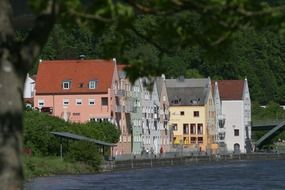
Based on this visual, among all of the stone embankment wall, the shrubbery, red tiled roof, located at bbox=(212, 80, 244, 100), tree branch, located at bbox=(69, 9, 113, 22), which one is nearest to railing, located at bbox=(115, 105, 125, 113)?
the stone embankment wall

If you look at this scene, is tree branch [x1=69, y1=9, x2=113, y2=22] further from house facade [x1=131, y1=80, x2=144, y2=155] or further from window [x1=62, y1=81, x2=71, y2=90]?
house facade [x1=131, y1=80, x2=144, y2=155]

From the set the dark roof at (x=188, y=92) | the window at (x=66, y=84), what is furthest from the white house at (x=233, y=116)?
the window at (x=66, y=84)

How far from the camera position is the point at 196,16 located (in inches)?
265

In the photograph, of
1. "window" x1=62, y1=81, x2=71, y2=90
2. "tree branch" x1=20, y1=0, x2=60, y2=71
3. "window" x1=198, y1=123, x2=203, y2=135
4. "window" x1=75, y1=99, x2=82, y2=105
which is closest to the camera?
"tree branch" x1=20, y1=0, x2=60, y2=71

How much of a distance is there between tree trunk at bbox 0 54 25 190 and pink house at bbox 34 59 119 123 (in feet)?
276

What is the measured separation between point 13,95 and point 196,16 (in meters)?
1.32

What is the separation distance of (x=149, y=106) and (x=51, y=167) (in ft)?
152

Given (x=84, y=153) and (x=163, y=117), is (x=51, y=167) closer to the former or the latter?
(x=84, y=153)

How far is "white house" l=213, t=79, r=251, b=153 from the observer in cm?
12744

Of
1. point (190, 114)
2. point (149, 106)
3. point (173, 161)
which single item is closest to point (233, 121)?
point (190, 114)

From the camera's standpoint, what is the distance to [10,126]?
671 centimetres

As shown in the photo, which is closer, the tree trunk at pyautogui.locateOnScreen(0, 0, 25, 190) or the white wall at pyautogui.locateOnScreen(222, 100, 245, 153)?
the tree trunk at pyautogui.locateOnScreen(0, 0, 25, 190)

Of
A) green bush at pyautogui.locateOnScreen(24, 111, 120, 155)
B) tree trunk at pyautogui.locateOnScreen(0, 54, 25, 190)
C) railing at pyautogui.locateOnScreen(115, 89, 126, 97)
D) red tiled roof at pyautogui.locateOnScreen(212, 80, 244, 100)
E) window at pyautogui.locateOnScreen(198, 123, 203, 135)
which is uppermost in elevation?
red tiled roof at pyautogui.locateOnScreen(212, 80, 244, 100)

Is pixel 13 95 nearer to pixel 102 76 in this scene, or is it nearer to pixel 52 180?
pixel 52 180
